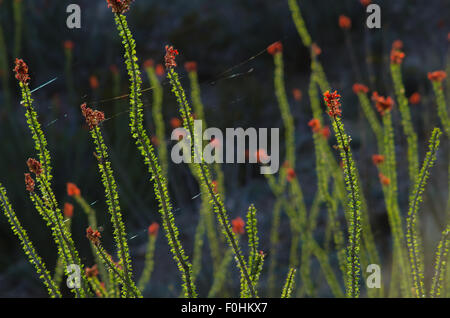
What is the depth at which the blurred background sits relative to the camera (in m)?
2.79

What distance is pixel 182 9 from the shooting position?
5121mm

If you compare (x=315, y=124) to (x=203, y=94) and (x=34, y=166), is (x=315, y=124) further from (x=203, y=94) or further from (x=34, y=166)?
(x=203, y=94)

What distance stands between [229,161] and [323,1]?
2.20 m

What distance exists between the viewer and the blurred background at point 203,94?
2.79 metres

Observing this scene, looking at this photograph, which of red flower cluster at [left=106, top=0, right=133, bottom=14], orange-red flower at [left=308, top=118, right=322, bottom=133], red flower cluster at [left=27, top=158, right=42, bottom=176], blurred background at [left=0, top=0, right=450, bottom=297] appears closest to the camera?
red flower cluster at [left=106, top=0, right=133, bottom=14]

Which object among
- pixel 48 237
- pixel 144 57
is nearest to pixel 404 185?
pixel 48 237

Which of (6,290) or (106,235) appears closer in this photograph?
(6,290)

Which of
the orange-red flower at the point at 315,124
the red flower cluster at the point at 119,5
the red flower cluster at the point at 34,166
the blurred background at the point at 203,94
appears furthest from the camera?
the blurred background at the point at 203,94

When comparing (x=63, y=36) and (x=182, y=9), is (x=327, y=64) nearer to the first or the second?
(x=182, y=9)

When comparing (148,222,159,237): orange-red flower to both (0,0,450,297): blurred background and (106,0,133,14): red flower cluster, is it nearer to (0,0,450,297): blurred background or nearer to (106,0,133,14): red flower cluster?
(0,0,450,297): blurred background

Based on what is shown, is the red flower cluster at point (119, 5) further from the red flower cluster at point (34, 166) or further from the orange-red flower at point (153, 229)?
the orange-red flower at point (153, 229)

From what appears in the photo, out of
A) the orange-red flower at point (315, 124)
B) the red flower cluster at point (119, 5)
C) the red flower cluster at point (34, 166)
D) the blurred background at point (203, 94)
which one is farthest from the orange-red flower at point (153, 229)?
the red flower cluster at point (119, 5)

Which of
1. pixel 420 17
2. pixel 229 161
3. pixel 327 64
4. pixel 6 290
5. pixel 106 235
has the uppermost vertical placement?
pixel 420 17

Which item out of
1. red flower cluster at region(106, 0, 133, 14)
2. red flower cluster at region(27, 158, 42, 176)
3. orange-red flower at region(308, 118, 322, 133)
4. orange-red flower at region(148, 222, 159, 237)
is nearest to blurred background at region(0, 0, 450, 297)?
orange-red flower at region(148, 222, 159, 237)
